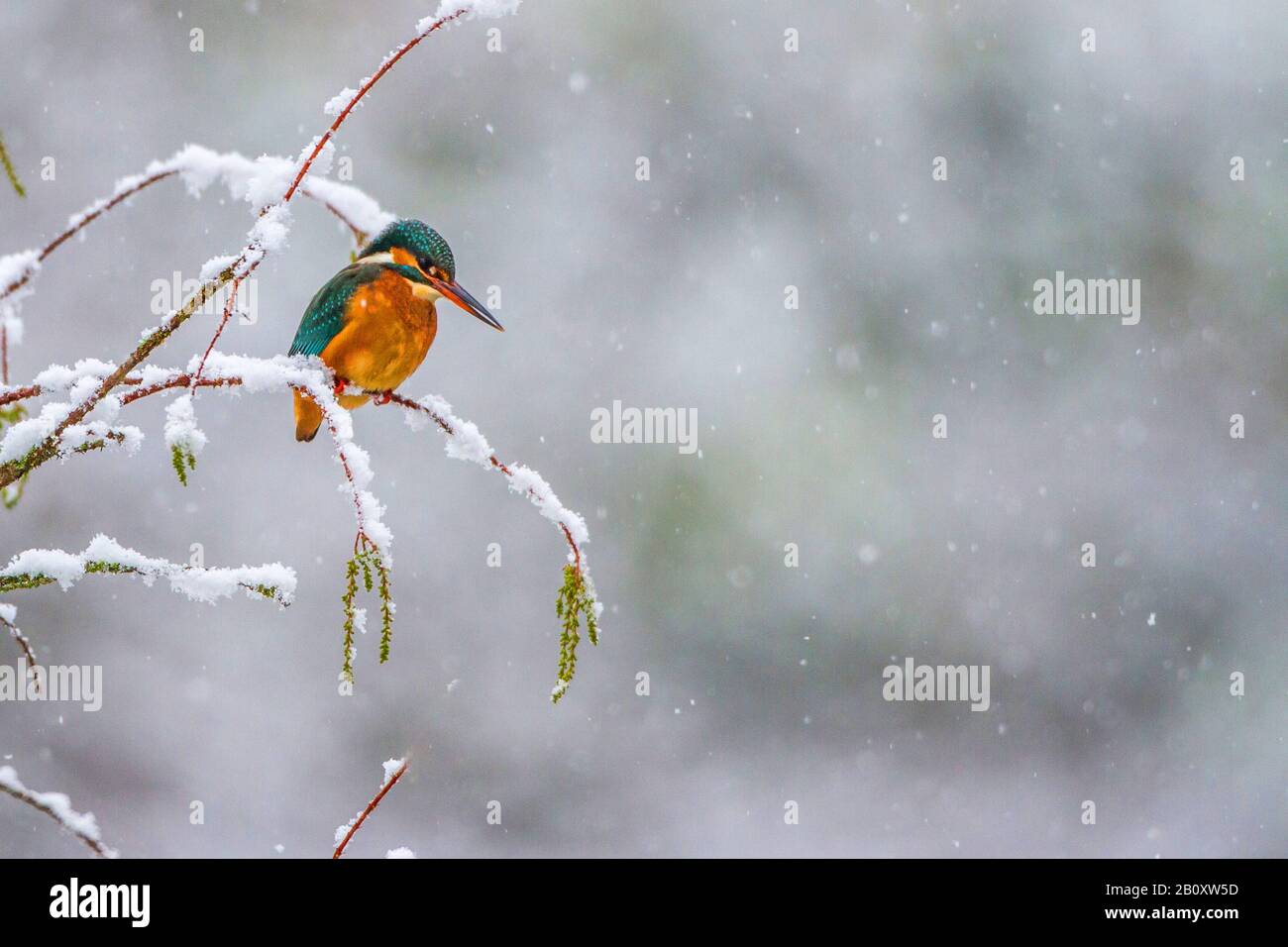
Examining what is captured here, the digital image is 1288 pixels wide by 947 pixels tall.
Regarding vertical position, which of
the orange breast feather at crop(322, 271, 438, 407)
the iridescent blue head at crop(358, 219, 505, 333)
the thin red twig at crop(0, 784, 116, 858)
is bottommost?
the thin red twig at crop(0, 784, 116, 858)

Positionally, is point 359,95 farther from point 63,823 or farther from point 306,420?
point 306,420

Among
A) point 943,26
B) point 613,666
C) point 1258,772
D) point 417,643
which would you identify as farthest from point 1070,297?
point 417,643

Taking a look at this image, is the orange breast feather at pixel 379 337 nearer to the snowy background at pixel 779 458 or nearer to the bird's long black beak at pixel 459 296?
the bird's long black beak at pixel 459 296

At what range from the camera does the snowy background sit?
10.1 metres

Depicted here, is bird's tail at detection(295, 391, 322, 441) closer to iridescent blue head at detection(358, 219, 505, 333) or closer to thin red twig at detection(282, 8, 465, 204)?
iridescent blue head at detection(358, 219, 505, 333)

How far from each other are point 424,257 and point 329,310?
0.22 meters

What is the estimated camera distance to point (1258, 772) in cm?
1120

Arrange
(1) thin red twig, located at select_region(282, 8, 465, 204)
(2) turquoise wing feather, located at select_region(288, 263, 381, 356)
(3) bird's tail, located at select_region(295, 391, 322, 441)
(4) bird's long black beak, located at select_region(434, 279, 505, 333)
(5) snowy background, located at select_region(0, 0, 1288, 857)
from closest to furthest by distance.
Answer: (1) thin red twig, located at select_region(282, 8, 465, 204) → (4) bird's long black beak, located at select_region(434, 279, 505, 333) → (2) turquoise wing feather, located at select_region(288, 263, 381, 356) → (3) bird's tail, located at select_region(295, 391, 322, 441) → (5) snowy background, located at select_region(0, 0, 1288, 857)

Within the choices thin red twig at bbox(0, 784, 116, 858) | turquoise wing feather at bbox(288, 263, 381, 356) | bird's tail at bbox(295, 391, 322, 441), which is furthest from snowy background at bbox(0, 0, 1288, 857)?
thin red twig at bbox(0, 784, 116, 858)

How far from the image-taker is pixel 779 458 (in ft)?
34.9

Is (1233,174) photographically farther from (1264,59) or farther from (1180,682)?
(1180,682)

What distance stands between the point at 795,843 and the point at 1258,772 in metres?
4.82

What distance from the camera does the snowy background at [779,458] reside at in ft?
33.0

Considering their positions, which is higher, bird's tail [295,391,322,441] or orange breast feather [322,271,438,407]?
orange breast feather [322,271,438,407]
